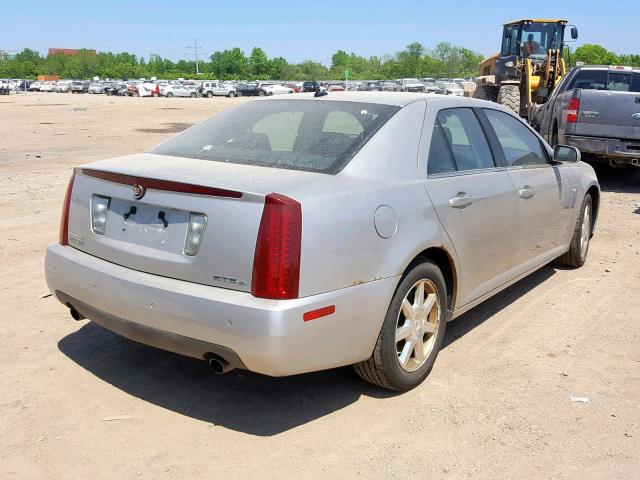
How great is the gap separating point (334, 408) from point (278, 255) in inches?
42.6

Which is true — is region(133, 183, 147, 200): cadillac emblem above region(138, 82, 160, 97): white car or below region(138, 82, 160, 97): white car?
above

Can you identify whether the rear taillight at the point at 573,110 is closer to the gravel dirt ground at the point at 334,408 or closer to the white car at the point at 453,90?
the gravel dirt ground at the point at 334,408

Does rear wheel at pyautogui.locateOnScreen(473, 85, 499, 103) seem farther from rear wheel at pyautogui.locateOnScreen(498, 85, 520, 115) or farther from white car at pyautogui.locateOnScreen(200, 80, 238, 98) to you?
white car at pyautogui.locateOnScreen(200, 80, 238, 98)

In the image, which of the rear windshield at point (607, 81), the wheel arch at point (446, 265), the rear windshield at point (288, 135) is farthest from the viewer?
the rear windshield at point (607, 81)

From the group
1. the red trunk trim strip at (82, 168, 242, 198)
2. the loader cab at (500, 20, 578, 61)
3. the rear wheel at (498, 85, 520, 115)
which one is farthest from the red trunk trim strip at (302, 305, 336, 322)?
the loader cab at (500, 20, 578, 61)

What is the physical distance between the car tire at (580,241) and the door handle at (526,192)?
1.37 m

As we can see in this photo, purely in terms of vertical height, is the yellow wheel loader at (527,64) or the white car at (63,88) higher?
the yellow wheel loader at (527,64)

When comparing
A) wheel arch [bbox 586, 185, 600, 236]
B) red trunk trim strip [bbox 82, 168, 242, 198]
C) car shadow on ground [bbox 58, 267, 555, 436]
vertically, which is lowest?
car shadow on ground [bbox 58, 267, 555, 436]

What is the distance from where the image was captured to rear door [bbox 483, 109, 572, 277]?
195 inches

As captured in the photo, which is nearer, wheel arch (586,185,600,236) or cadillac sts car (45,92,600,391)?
cadillac sts car (45,92,600,391)

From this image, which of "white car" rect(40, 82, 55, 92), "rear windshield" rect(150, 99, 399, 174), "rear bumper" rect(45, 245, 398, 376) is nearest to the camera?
"rear bumper" rect(45, 245, 398, 376)

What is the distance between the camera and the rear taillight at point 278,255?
3.11m

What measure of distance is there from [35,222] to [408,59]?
14006 cm

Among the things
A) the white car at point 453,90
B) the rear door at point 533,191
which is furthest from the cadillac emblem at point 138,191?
the white car at point 453,90
